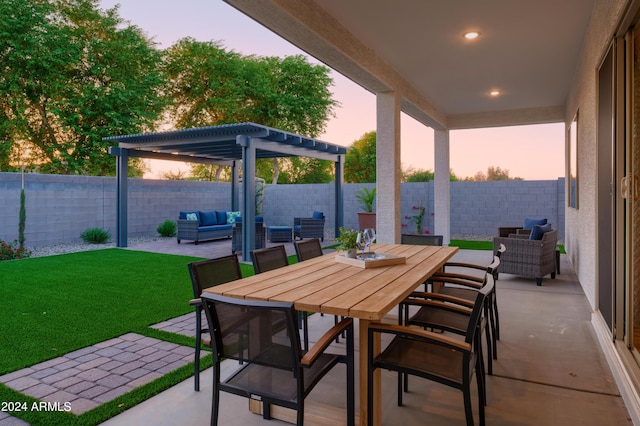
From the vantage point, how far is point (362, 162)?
3494 cm

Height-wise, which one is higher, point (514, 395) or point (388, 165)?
point (388, 165)

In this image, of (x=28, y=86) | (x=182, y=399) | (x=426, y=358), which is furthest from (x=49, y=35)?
(x=426, y=358)

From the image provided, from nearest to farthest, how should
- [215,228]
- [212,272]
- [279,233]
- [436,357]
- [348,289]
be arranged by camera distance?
[436,357]
[348,289]
[212,272]
[215,228]
[279,233]

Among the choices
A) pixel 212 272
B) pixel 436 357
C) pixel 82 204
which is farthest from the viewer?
pixel 82 204

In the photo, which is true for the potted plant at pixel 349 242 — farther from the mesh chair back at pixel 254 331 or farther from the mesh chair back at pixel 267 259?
the mesh chair back at pixel 254 331

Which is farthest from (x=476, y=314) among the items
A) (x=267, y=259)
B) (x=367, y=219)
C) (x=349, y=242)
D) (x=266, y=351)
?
(x=367, y=219)

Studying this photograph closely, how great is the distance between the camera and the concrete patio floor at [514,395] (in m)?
2.17

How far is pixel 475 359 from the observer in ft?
6.59

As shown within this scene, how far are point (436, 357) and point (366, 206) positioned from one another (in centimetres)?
1103

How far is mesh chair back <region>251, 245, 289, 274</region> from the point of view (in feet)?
9.51

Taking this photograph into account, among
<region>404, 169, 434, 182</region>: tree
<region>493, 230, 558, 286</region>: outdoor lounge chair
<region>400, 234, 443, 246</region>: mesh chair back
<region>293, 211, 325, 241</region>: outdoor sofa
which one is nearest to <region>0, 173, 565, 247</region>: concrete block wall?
<region>293, 211, 325, 241</region>: outdoor sofa

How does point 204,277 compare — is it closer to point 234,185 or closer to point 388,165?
point 388,165

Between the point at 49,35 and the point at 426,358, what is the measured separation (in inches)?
671

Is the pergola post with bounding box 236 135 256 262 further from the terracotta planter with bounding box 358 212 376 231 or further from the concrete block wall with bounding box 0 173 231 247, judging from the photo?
the terracotta planter with bounding box 358 212 376 231
